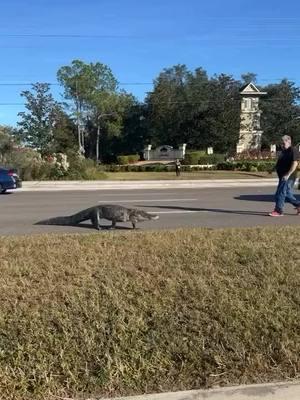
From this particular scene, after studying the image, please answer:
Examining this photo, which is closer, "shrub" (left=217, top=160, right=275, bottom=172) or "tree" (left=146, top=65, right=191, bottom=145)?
"shrub" (left=217, top=160, right=275, bottom=172)

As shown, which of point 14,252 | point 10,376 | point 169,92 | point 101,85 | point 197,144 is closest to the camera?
point 10,376

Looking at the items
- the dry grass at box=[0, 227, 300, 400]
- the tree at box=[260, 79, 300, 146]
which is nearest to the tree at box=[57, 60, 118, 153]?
the tree at box=[260, 79, 300, 146]

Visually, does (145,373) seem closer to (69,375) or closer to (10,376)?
(69,375)

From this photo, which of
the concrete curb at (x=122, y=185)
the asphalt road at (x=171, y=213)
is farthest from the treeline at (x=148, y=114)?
the asphalt road at (x=171, y=213)

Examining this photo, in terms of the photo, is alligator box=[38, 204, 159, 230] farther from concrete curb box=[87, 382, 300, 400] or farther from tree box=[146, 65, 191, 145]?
tree box=[146, 65, 191, 145]

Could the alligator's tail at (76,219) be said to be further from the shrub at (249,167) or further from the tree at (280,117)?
the tree at (280,117)

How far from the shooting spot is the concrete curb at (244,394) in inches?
141

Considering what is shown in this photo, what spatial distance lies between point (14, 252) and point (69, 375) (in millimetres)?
2491

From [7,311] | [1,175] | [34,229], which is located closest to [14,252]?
[7,311]

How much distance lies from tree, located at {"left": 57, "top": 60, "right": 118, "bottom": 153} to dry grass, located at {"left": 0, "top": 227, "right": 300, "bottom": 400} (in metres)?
75.1

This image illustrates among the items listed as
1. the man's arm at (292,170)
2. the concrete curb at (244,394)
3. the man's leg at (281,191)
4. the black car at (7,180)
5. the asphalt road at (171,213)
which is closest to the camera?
the concrete curb at (244,394)

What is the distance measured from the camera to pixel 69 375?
3.74 meters

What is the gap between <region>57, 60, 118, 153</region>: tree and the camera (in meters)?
81.3

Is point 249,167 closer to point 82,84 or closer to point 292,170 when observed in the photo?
point 292,170
